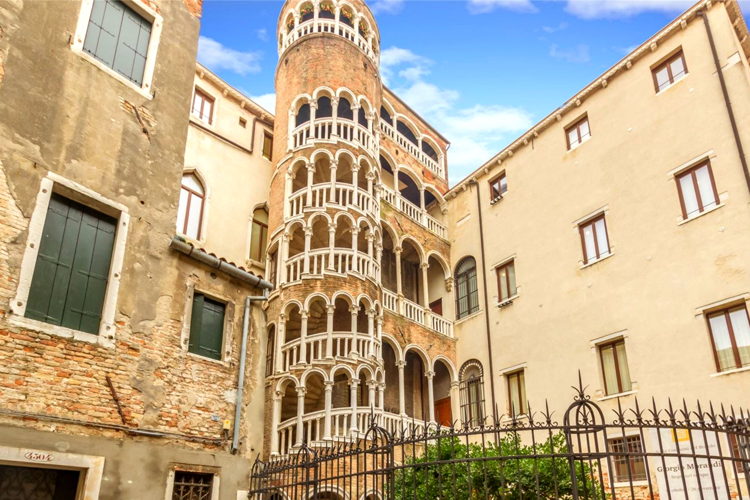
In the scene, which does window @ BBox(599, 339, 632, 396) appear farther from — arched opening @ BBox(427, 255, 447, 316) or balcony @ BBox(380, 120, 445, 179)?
balcony @ BBox(380, 120, 445, 179)

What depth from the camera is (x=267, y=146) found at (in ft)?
76.7

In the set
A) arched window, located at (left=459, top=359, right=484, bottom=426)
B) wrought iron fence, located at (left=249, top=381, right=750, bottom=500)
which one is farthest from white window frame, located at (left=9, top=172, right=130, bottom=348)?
arched window, located at (left=459, top=359, right=484, bottom=426)

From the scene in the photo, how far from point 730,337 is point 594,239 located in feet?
17.1

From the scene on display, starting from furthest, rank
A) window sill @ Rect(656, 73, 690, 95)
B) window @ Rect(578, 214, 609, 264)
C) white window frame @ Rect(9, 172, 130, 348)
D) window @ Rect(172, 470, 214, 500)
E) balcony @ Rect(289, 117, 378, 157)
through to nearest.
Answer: balcony @ Rect(289, 117, 378, 157), window @ Rect(578, 214, 609, 264), window sill @ Rect(656, 73, 690, 95), window @ Rect(172, 470, 214, 500), white window frame @ Rect(9, 172, 130, 348)

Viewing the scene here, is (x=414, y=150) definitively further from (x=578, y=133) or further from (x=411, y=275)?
(x=578, y=133)

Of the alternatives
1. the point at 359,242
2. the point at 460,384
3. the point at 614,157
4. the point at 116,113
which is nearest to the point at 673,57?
the point at 614,157

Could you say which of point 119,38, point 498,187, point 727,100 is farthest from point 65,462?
point 498,187

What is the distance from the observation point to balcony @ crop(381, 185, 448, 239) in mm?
23219

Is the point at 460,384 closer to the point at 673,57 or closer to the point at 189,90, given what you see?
the point at 673,57

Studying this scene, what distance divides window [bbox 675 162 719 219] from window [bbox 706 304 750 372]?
2.84m

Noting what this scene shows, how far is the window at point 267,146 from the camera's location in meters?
23.1

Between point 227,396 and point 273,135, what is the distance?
1506 centimetres

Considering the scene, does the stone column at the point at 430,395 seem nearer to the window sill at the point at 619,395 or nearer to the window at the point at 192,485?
the window sill at the point at 619,395

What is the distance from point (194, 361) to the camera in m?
9.77
